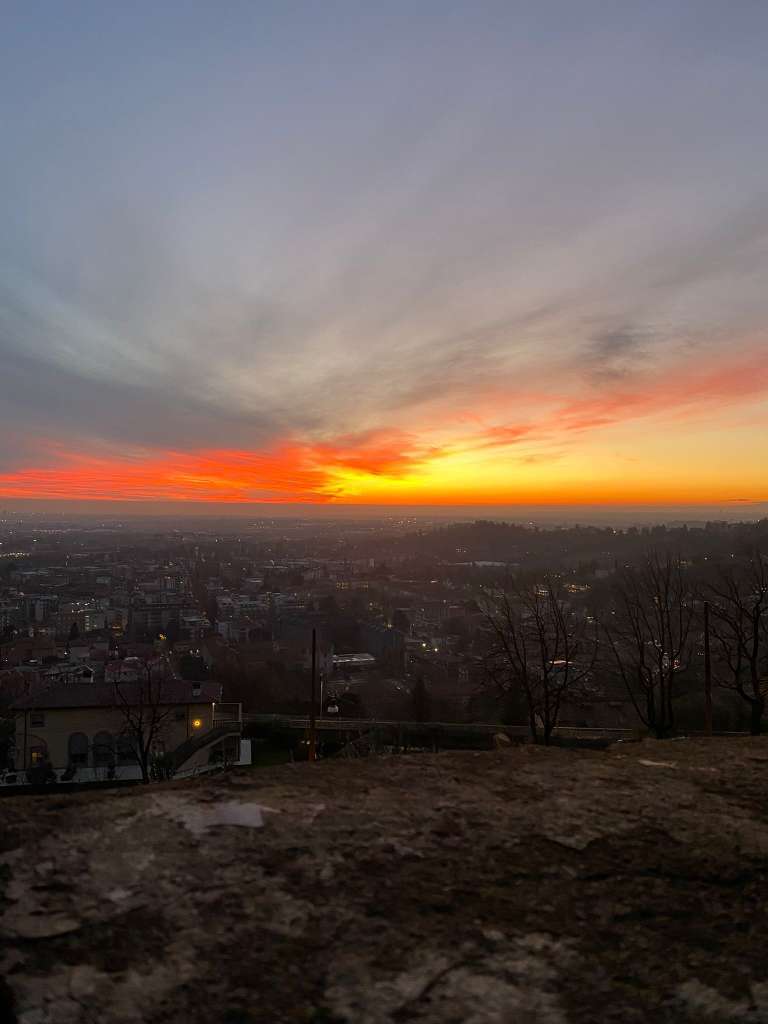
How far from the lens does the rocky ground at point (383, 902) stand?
98 cm

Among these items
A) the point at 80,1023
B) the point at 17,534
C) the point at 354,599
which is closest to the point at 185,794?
the point at 80,1023

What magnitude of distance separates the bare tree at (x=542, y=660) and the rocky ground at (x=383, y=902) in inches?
319

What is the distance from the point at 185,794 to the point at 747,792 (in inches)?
70.0

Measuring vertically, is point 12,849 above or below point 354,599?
above

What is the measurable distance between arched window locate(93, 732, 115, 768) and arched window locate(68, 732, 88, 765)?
38 cm

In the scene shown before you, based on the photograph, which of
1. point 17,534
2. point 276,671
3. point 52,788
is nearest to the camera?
point 52,788

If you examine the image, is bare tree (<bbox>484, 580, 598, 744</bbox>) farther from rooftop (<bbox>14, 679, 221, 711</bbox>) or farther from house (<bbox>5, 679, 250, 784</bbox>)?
rooftop (<bbox>14, 679, 221, 711</bbox>)

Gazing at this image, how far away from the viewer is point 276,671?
2723 cm

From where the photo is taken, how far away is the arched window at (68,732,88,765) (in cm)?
1920

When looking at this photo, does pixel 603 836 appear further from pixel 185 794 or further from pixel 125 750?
pixel 125 750

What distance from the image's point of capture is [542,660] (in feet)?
34.9

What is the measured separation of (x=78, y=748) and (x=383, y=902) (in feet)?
71.4

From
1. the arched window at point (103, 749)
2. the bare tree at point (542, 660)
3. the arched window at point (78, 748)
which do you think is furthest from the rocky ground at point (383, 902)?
the arched window at point (78, 748)

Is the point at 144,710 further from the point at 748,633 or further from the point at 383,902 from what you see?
the point at 383,902
